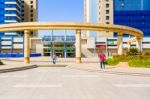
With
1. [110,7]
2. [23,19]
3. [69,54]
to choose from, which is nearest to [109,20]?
[110,7]

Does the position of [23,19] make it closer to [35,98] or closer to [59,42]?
[59,42]

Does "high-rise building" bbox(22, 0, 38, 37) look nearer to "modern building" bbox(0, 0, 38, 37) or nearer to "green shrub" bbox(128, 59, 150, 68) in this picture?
"modern building" bbox(0, 0, 38, 37)

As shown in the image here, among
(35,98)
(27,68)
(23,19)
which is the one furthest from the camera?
(23,19)

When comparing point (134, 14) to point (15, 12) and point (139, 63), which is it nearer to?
point (15, 12)

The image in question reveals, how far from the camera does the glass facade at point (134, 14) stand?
10169 cm

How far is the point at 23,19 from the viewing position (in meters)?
115

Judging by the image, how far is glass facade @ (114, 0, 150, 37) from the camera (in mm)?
101688

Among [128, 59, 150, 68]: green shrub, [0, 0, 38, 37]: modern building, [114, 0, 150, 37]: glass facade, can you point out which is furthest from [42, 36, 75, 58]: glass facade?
[128, 59, 150, 68]: green shrub

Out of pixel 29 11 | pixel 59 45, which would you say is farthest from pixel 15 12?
pixel 59 45

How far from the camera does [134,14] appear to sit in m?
103

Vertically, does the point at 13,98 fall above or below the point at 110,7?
below

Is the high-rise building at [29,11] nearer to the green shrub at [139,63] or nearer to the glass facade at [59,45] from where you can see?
the glass facade at [59,45]

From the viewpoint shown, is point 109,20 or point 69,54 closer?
point 69,54

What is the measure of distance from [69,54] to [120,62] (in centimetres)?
5341
